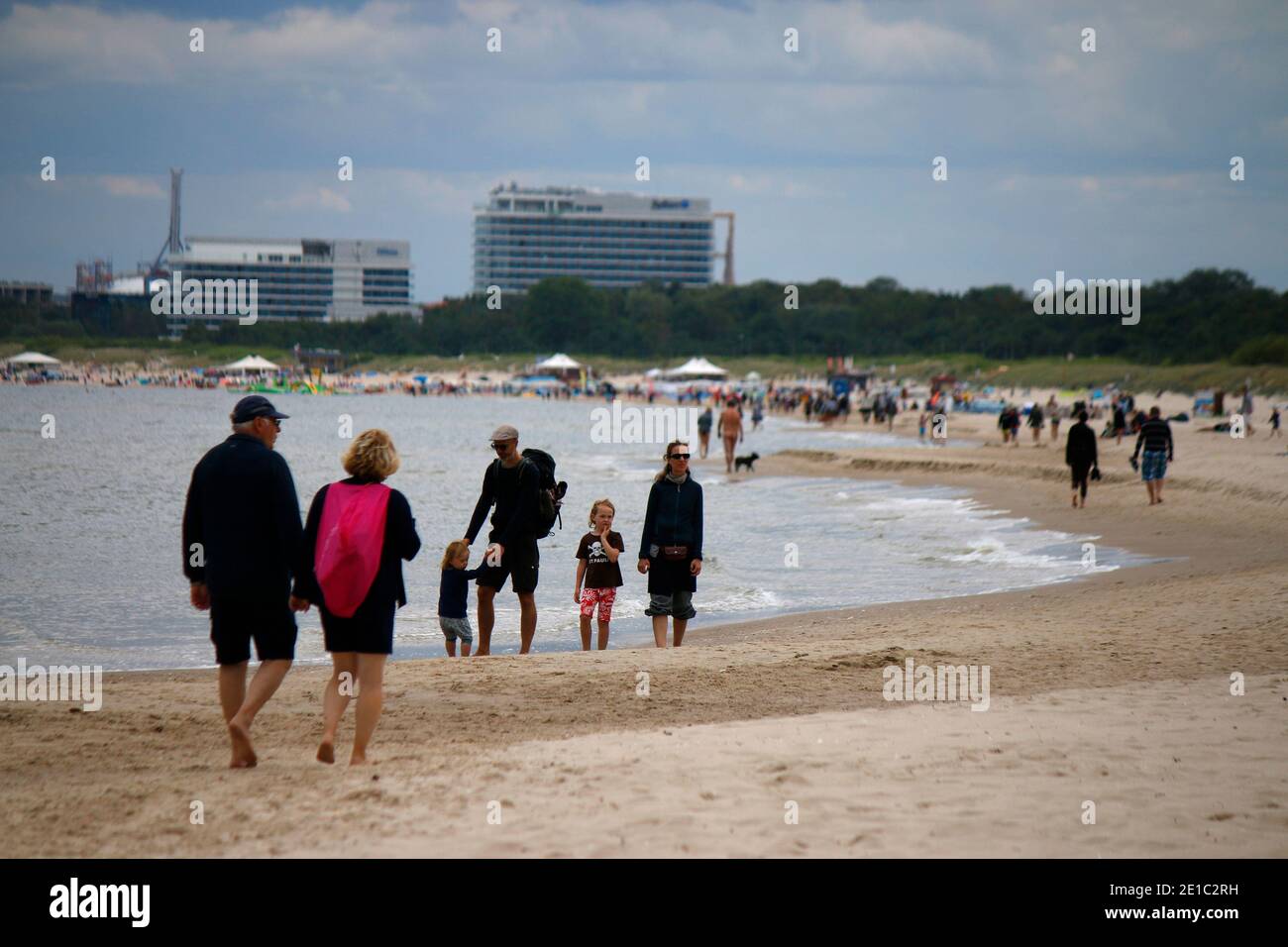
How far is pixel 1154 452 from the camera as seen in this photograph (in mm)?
21078

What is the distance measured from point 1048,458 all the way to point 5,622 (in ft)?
85.9

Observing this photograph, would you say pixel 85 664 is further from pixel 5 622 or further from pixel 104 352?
pixel 104 352

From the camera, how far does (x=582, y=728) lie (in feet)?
23.5

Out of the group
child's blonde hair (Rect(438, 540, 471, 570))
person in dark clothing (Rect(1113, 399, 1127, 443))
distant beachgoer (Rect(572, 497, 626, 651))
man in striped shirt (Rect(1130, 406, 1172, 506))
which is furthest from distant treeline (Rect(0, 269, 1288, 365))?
child's blonde hair (Rect(438, 540, 471, 570))

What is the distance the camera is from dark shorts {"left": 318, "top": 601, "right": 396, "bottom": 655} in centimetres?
586

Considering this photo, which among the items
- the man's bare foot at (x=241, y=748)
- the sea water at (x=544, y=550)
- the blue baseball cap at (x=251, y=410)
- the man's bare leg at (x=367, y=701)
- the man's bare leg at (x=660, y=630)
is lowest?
the sea water at (x=544, y=550)

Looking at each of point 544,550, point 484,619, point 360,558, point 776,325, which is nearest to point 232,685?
point 360,558

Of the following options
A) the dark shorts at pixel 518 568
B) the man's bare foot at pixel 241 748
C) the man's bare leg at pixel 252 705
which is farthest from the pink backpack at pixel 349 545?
the dark shorts at pixel 518 568

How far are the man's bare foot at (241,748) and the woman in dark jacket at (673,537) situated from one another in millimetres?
3774

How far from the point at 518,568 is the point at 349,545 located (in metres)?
3.42

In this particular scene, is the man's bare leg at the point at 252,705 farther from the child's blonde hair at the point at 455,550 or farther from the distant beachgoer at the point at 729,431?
the distant beachgoer at the point at 729,431

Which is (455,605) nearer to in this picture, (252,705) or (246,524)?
(252,705)

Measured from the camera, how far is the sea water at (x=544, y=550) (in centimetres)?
1248
